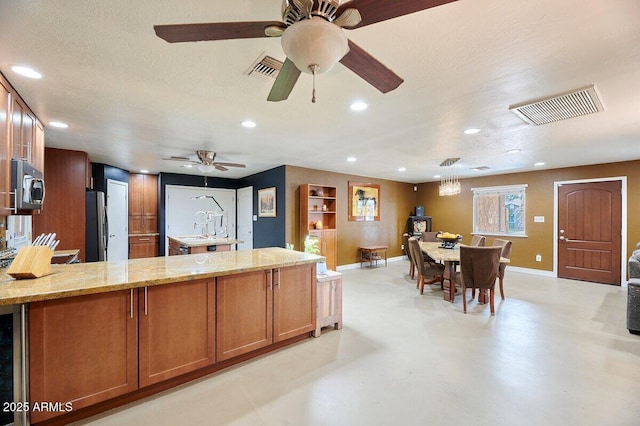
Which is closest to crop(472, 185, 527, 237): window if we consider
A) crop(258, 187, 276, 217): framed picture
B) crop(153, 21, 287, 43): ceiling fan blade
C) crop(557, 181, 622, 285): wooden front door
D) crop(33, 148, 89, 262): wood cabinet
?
crop(557, 181, 622, 285): wooden front door

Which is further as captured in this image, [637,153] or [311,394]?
[637,153]

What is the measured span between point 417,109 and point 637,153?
14.9 feet

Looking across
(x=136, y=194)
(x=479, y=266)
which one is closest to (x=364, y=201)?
(x=479, y=266)

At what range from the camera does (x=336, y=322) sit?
Answer: 3139mm

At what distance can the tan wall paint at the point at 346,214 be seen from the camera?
5.72m

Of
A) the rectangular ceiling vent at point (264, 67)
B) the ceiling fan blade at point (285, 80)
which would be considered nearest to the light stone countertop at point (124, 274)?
the ceiling fan blade at point (285, 80)

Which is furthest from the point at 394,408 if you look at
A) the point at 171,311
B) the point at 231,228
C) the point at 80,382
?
the point at 231,228

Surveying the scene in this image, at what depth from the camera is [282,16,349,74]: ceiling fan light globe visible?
3.51ft

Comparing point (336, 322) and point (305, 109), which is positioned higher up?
point (305, 109)

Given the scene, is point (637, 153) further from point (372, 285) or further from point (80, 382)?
point (80, 382)

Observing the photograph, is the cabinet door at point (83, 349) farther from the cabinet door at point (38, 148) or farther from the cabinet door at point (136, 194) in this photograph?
the cabinet door at point (136, 194)

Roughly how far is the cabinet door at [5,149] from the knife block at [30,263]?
1.40ft

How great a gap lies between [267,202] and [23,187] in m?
4.17

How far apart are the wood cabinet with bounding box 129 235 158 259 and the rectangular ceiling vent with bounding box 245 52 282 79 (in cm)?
636
